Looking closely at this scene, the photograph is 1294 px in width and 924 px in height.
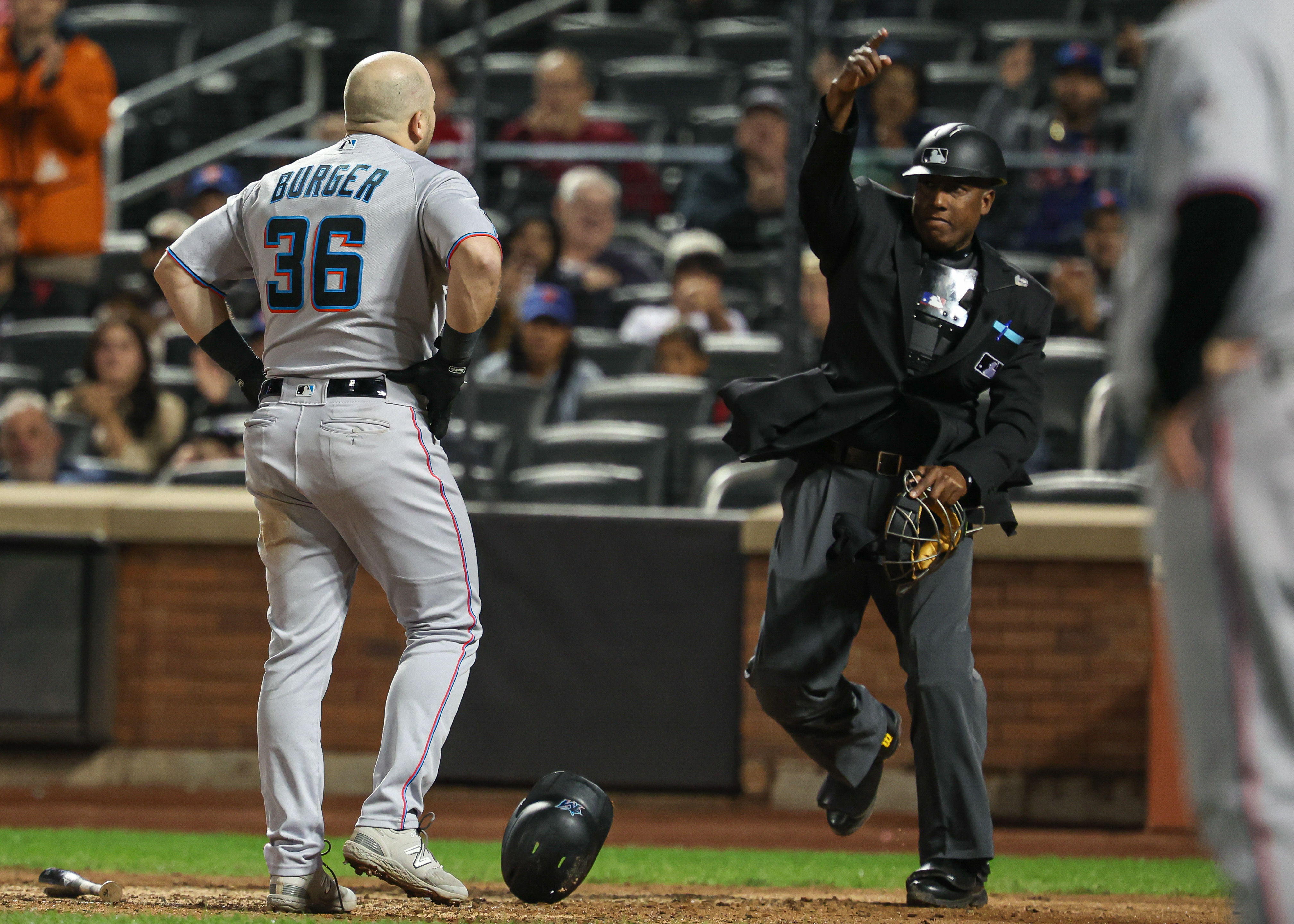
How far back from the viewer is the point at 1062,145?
31.7 ft

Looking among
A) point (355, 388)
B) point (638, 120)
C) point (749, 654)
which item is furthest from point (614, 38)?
point (355, 388)

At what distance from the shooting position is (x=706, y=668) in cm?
786

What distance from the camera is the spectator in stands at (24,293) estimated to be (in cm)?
Result: 967

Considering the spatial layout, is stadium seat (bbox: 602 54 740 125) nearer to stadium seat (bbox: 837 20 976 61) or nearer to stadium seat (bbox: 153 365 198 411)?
stadium seat (bbox: 837 20 976 61)

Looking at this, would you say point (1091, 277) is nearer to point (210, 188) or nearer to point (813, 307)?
point (813, 307)

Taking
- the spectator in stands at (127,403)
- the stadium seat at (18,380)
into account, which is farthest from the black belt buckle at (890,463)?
the stadium seat at (18,380)

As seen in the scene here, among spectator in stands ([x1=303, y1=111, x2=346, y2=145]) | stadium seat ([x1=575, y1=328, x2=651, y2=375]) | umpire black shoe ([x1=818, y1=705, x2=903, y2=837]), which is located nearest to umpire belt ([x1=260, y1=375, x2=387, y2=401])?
umpire black shoe ([x1=818, y1=705, x2=903, y2=837])

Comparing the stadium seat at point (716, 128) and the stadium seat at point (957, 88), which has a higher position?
the stadium seat at point (957, 88)

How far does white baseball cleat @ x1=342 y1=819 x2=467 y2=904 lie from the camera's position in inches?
157

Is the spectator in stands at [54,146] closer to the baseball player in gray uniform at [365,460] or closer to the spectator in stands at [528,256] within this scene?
the spectator in stands at [528,256]

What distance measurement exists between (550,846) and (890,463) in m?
1.48

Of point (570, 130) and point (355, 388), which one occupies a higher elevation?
point (570, 130)

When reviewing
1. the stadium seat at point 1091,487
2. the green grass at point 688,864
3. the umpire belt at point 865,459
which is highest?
the umpire belt at point 865,459

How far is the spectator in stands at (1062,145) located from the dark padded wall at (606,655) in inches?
109
